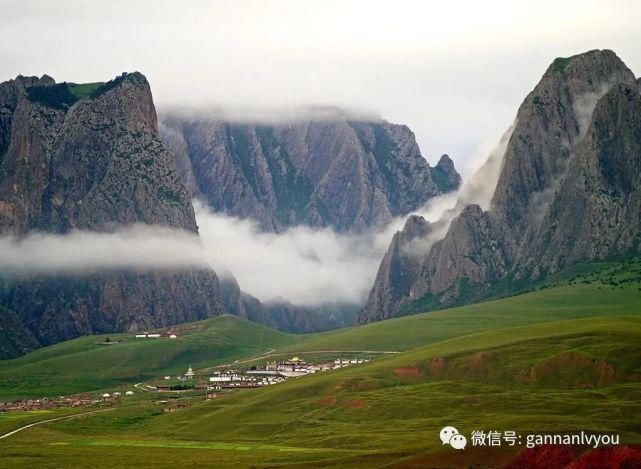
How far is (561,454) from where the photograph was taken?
174 meters

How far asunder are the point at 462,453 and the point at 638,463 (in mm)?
41596

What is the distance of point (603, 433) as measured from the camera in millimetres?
198625

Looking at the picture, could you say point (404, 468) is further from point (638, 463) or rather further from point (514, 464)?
point (638, 463)

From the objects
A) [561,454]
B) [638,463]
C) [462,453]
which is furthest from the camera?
[462,453]

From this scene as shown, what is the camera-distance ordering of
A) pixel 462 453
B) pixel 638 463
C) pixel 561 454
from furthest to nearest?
pixel 462 453, pixel 561 454, pixel 638 463

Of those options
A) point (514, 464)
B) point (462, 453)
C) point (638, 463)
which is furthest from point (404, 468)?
point (638, 463)

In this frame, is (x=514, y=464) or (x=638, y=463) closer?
(x=638, y=463)

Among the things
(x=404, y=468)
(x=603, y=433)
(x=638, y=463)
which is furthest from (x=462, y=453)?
(x=638, y=463)

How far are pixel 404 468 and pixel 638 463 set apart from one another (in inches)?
1895

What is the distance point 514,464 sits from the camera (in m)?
181

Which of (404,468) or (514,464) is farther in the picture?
(404,468)

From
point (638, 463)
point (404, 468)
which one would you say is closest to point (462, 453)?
point (404, 468)

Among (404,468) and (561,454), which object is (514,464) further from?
(404,468)

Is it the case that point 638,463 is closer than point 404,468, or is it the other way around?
point 638,463
